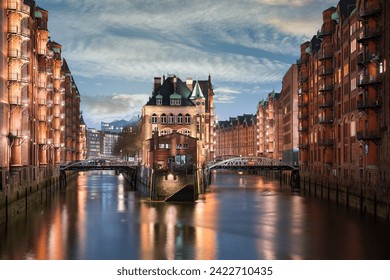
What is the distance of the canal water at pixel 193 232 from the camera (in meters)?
37.3

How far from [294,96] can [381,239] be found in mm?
76561

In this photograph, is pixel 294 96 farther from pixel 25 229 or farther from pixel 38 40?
pixel 25 229

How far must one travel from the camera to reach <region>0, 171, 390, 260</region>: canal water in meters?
37.3

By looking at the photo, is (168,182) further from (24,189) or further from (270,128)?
(270,128)

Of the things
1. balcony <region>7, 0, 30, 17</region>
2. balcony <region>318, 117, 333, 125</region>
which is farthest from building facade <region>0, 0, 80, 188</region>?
balcony <region>318, 117, 333, 125</region>

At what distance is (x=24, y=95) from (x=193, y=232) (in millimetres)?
26668

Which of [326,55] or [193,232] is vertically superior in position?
[326,55]

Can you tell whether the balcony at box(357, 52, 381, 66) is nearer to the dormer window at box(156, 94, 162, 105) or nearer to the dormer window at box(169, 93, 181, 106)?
the dormer window at box(169, 93, 181, 106)

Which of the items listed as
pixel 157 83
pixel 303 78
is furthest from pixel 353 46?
pixel 157 83

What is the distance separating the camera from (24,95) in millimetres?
60875

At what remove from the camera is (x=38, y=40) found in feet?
240

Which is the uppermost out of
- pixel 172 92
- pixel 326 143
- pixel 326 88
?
pixel 172 92

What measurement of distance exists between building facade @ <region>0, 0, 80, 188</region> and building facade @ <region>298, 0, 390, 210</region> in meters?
32.2

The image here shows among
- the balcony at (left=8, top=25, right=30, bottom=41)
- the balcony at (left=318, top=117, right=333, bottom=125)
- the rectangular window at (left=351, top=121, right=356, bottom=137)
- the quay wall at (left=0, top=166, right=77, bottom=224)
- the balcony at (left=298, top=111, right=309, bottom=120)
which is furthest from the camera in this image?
the balcony at (left=298, top=111, right=309, bottom=120)
